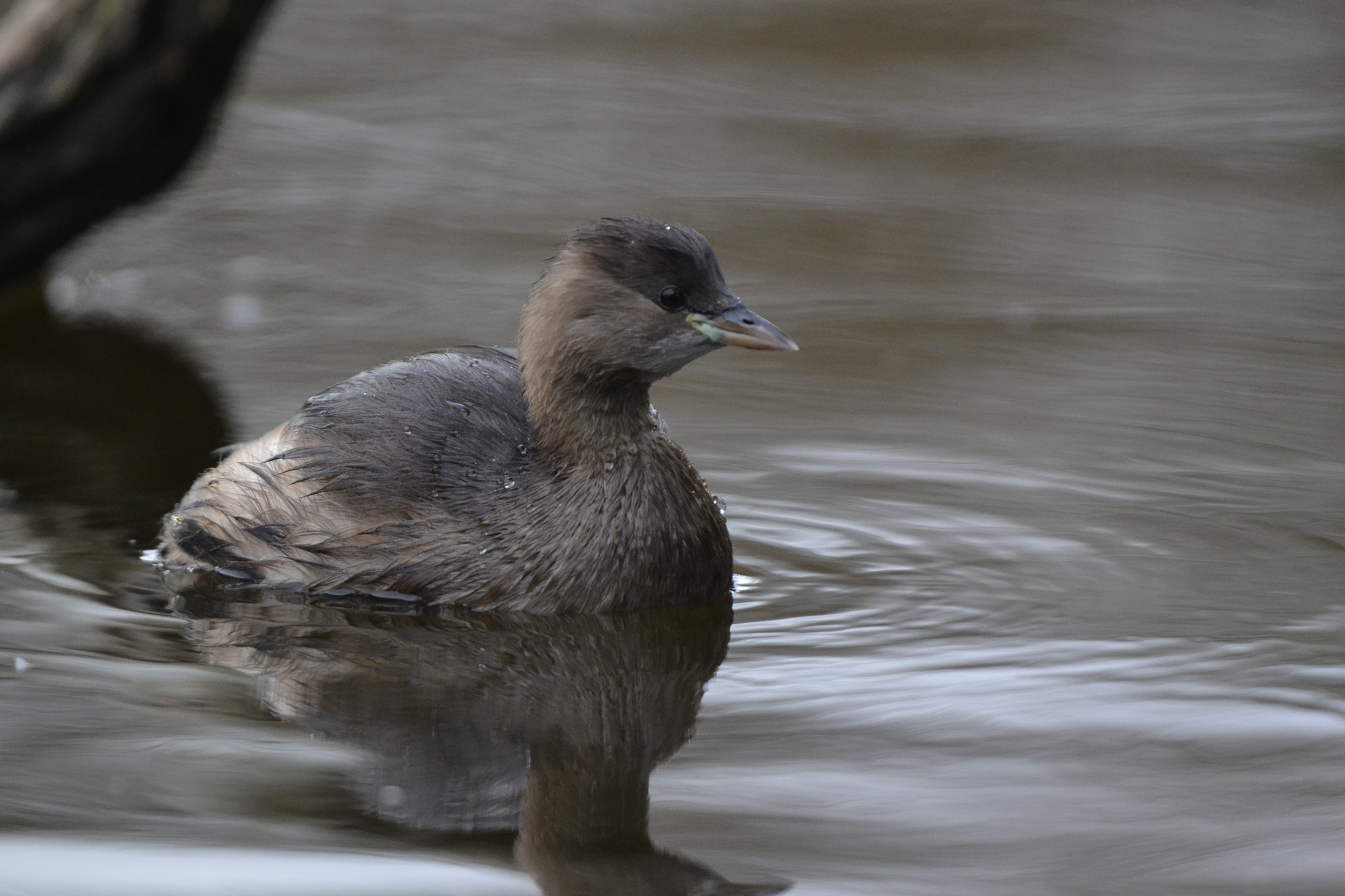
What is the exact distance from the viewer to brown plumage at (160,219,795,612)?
5051 millimetres

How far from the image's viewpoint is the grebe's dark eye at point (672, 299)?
5062mm

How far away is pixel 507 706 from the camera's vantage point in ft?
14.3

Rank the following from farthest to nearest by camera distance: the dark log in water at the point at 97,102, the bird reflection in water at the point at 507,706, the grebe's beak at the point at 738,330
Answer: the dark log in water at the point at 97,102
the grebe's beak at the point at 738,330
the bird reflection in water at the point at 507,706

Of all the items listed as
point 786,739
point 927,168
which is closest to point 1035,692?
point 786,739

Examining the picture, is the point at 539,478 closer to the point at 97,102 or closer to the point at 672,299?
the point at 672,299

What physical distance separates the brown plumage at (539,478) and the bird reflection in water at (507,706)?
96 mm

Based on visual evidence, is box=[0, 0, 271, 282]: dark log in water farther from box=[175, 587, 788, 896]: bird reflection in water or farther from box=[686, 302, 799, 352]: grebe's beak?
box=[686, 302, 799, 352]: grebe's beak

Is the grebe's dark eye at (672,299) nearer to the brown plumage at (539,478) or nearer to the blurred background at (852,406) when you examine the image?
the brown plumage at (539,478)

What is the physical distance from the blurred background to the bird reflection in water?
0.09 metres

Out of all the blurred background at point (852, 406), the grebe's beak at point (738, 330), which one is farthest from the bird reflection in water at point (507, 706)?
the grebe's beak at point (738, 330)

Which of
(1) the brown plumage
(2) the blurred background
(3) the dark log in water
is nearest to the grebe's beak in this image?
(1) the brown plumage

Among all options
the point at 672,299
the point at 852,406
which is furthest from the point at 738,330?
the point at 852,406

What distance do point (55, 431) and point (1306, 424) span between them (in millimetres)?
4039

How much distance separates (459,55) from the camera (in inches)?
400
